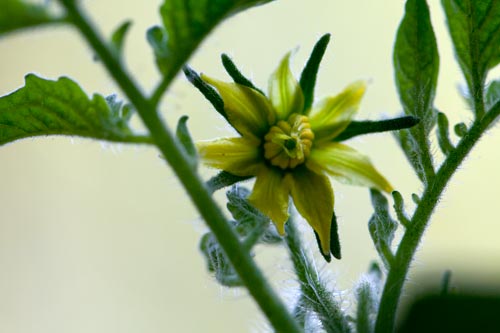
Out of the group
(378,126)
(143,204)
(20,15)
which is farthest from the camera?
(143,204)

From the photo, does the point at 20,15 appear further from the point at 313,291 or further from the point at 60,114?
the point at 313,291

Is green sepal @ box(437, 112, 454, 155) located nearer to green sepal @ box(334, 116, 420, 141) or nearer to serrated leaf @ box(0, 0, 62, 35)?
green sepal @ box(334, 116, 420, 141)

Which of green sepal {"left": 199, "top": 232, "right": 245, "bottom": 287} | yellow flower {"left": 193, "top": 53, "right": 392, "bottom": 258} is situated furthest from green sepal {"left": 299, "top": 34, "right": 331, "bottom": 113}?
green sepal {"left": 199, "top": 232, "right": 245, "bottom": 287}

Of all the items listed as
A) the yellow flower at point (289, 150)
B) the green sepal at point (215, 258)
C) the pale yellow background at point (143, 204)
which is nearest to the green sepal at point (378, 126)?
the yellow flower at point (289, 150)

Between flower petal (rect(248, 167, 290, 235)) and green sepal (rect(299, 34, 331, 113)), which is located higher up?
green sepal (rect(299, 34, 331, 113))

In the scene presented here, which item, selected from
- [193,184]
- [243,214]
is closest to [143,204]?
[243,214]

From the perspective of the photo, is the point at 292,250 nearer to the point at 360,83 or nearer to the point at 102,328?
the point at 360,83

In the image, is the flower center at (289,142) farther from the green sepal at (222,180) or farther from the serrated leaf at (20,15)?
the serrated leaf at (20,15)

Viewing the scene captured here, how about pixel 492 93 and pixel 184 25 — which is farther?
pixel 492 93
